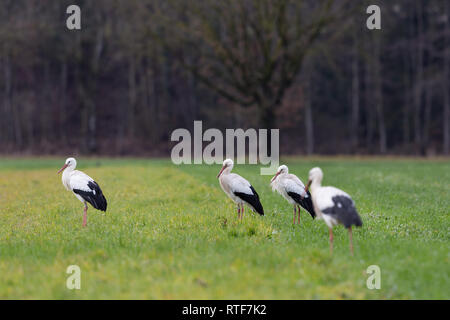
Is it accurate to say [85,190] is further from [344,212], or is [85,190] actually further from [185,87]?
[185,87]

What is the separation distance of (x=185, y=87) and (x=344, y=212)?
170ft

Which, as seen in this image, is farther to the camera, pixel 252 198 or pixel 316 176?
pixel 252 198

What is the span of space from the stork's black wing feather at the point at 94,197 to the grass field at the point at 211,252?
465 mm

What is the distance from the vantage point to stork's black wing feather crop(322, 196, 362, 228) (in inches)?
295

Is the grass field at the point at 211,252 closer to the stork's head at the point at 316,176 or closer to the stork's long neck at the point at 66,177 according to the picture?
the stork's long neck at the point at 66,177

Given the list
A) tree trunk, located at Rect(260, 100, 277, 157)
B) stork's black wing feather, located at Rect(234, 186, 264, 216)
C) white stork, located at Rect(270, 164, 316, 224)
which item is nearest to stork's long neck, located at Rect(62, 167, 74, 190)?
stork's black wing feather, located at Rect(234, 186, 264, 216)

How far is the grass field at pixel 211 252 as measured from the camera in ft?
21.7

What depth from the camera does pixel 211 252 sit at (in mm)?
8070

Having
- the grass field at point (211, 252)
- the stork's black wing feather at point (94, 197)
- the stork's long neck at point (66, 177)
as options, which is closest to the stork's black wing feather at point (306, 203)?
the grass field at point (211, 252)

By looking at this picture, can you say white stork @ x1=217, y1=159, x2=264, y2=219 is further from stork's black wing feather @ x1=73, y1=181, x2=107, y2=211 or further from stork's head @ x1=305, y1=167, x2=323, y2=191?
stork's black wing feather @ x1=73, y1=181, x2=107, y2=211

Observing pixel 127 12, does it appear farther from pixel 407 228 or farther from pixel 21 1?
pixel 407 228

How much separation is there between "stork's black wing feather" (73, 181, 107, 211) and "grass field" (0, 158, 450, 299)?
0.46 metres

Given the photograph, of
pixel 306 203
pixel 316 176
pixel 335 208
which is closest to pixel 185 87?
pixel 306 203

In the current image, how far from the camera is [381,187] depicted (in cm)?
1819
